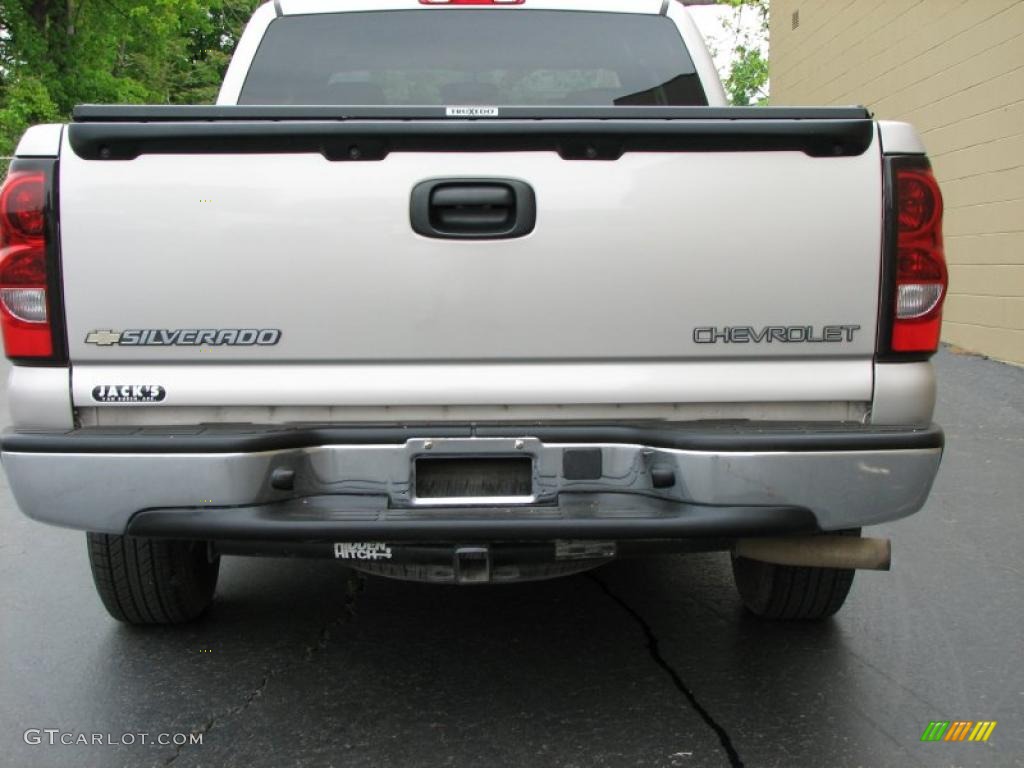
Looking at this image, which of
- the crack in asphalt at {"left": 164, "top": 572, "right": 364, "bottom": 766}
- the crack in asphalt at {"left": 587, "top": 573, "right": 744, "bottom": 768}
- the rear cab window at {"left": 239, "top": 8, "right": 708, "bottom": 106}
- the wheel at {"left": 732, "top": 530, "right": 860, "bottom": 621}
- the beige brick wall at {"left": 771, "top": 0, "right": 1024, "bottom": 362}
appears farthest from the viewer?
the beige brick wall at {"left": 771, "top": 0, "right": 1024, "bottom": 362}

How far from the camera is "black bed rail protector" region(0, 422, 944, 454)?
2680mm

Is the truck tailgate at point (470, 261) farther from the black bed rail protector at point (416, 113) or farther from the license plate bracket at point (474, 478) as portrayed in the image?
the license plate bracket at point (474, 478)

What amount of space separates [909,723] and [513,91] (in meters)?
2.88

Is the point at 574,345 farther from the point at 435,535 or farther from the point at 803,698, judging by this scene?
the point at 803,698

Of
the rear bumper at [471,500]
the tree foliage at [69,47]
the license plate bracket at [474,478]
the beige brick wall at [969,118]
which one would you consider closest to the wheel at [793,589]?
the rear bumper at [471,500]

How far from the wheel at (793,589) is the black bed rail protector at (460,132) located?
1508 millimetres

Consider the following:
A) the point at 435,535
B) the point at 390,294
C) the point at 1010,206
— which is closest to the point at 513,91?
the point at 390,294

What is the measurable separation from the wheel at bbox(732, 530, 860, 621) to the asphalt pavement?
8 cm

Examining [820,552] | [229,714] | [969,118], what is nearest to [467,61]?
[820,552]

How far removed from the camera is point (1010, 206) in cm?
941

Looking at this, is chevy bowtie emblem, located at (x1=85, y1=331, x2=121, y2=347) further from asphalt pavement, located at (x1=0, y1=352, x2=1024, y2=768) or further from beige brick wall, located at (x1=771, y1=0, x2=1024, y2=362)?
beige brick wall, located at (x1=771, y1=0, x2=1024, y2=362)

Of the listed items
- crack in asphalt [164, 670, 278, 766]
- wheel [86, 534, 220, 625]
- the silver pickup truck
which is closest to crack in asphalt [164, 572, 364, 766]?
crack in asphalt [164, 670, 278, 766]

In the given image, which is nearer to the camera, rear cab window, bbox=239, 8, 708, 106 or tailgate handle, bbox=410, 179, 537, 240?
tailgate handle, bbox=410, 179, 537, 240

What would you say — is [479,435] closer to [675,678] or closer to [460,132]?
[460,132]
